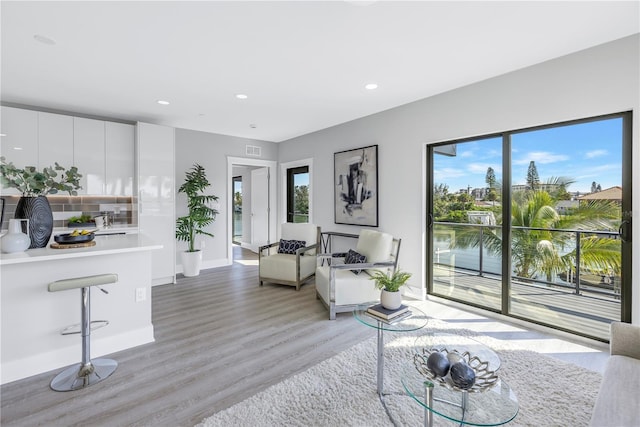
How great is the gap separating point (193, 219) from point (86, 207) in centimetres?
159

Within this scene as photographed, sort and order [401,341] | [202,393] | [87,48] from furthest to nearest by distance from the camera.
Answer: [401,341] → [87,48] → [202,393]

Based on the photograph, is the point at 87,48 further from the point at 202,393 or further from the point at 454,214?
the point at 454,214

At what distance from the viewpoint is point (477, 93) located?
3.43 meters

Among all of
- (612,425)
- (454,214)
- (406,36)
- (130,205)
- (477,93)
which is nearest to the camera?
(612,425)

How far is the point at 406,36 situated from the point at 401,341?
2.68 metres

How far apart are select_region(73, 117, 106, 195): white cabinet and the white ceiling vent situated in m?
2.55

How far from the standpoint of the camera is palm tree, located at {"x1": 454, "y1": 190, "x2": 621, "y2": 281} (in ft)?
9.08

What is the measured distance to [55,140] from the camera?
4172 millimetres

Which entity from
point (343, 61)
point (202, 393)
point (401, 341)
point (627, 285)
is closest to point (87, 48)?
→ point (343, 61)

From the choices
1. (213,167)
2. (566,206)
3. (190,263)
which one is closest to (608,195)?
(566,206)

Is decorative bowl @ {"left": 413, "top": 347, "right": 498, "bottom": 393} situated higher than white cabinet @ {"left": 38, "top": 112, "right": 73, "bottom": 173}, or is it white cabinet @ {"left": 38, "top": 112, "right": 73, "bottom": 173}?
white cabinet @ {"left": 38, "top": 112, "right": 73, "bottom": 173}

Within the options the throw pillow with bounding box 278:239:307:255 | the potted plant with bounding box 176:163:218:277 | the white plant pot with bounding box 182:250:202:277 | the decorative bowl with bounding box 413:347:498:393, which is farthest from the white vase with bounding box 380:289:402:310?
the white plant pot with bounding box 182:250:202:277

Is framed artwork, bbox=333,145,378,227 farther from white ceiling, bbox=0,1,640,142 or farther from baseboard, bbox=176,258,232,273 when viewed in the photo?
baseboard, bbox=176,258,232,273

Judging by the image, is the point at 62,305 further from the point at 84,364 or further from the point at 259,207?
the point at 259,207
